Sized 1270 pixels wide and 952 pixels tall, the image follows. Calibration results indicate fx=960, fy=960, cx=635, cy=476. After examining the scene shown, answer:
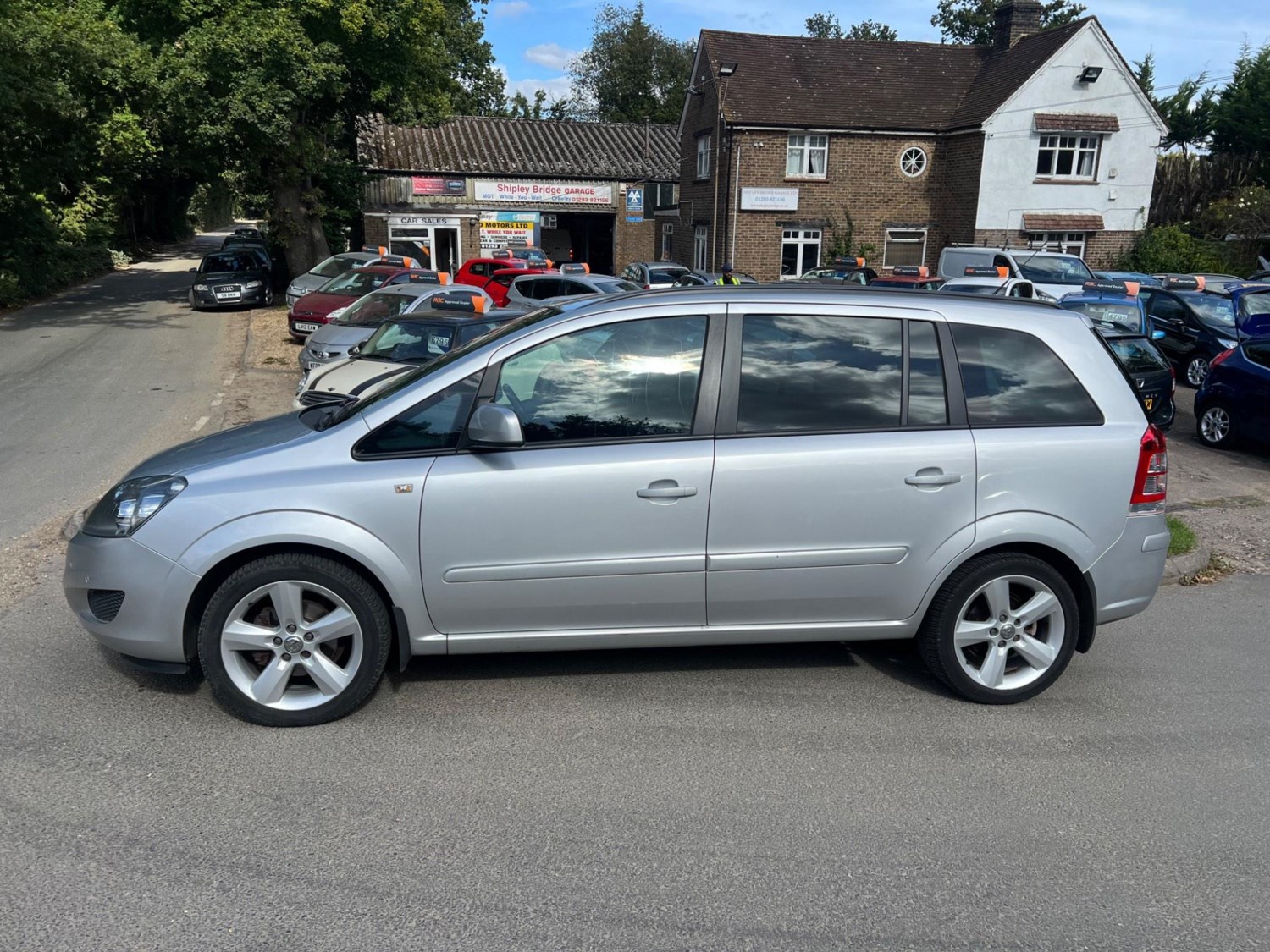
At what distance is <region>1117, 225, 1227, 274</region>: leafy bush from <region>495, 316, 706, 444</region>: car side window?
100 feet

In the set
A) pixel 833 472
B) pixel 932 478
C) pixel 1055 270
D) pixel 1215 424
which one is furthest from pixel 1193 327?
pixel 833 472

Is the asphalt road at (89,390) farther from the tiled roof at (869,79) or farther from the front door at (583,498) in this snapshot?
the tiled roof at (869,79)

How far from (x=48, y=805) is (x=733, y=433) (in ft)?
9.82

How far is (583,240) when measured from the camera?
38844 mm

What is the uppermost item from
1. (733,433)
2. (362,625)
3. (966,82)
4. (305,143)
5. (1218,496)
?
(966,82)

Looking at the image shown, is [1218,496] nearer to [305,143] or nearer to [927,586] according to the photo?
[927,586]

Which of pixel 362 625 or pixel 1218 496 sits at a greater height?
pixel 362 625

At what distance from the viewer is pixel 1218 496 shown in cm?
892

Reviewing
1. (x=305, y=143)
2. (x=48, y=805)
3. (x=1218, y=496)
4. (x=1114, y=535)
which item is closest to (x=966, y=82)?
(x=305, y=143)

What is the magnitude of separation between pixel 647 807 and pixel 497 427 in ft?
5.20

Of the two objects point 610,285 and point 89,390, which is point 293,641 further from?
point 610,285

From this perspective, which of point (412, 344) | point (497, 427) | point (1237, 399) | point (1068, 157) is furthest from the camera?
point (1068, 157)

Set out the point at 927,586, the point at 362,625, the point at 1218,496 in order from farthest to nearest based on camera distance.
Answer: the point at 1218,496 → the point at 927,586 → the point at 362,625

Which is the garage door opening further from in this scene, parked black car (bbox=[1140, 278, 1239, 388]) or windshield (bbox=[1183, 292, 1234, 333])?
windshield (bbox=[1183, 292, 1234, 333])
